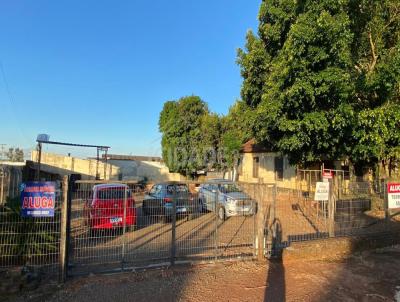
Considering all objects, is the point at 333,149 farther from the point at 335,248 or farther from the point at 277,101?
the point at 335,248

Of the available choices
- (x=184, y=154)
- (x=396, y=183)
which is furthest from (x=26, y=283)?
(x=184, y=154)

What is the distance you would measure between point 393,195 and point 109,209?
7659 millimetres

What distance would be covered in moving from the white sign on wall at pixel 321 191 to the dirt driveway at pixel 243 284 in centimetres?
181

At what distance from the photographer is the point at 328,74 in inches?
424

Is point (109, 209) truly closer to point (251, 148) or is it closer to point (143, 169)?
point (251, 148)

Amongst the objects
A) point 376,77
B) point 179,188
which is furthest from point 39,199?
point 376,77

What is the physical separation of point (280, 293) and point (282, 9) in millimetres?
11936

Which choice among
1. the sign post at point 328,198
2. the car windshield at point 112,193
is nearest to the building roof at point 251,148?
the sign post at point 328,198

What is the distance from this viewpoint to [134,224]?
266 inches

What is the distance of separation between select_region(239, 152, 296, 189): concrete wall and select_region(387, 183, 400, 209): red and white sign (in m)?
10.0

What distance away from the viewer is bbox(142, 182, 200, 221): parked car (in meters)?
6.77

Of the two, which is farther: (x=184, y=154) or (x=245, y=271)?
(x=184, y=154)

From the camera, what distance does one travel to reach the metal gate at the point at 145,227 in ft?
20.5

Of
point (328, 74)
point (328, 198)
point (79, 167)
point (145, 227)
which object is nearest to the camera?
point (145, 227)
